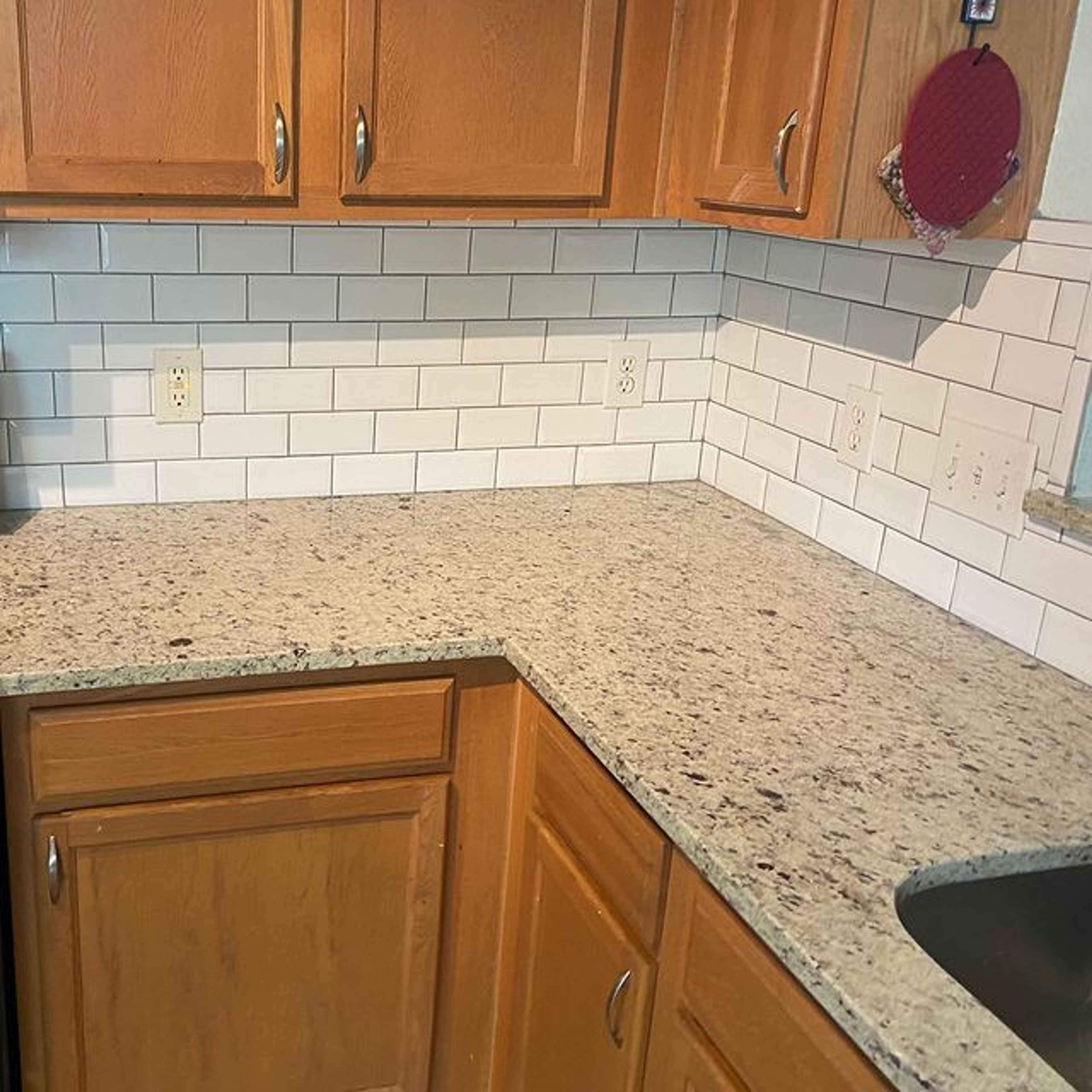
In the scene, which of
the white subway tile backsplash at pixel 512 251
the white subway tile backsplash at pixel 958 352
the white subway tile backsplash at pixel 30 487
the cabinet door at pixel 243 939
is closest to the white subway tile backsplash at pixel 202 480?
the white subway tile backsplash at pixel 30 487

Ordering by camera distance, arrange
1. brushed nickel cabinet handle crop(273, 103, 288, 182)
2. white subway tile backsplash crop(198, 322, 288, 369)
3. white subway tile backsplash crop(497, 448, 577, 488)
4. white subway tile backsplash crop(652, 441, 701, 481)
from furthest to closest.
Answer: white subway tile backsplash crop(652, 441, 701, 481) < white subway tile backsplash crop(497, 448, 577, 488) < white subway tile backsplash crop(198, 322, 288, 369) < brushed nickel cabinet handle crop(273, 103, 288, 182)

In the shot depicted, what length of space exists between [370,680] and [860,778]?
639mm

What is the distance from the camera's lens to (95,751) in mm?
1570

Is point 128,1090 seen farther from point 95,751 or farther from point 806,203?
point 806,203

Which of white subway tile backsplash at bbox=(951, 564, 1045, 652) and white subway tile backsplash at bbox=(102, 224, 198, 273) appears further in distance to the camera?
white subway tile backsplash at bbox=(102, 224, 198, 273)

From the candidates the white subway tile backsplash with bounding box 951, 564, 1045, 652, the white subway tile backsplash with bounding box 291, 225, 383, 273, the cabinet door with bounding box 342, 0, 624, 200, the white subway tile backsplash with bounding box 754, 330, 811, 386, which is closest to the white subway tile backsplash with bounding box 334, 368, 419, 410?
the white subway tile backsplash with bounding box 291, 225, 383, 273

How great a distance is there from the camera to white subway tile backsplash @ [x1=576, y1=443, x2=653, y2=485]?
7.64 ft

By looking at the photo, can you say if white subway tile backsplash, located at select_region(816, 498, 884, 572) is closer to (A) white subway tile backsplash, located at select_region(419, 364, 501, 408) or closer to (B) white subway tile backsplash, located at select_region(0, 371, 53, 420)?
(A) white subway tile backsplash, located at select_region(419, 364, 501, 408)

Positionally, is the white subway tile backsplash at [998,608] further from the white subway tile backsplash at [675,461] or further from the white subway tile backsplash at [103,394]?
the white subway tile backsplash at [103,394]

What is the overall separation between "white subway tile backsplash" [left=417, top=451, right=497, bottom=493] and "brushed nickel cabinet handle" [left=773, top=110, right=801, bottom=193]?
771mm

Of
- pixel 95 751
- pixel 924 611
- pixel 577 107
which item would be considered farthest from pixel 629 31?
pixel 95 751

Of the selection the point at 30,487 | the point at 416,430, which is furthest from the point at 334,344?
the point at 30,487

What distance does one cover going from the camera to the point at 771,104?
1.69m

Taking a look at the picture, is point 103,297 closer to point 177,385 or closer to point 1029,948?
point 177,385
